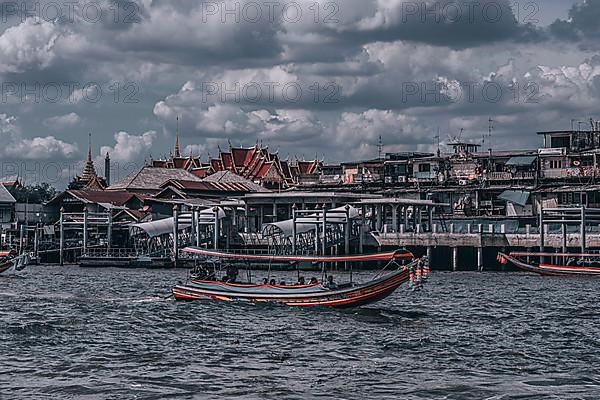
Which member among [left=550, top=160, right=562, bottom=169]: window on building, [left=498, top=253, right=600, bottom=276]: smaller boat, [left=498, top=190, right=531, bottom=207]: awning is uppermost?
[left=550, top=160, right=562, bottom=169]: window on building

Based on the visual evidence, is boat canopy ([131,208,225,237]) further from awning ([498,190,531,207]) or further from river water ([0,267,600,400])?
river water ([0,267,600,400])

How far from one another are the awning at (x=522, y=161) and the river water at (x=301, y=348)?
50022mm

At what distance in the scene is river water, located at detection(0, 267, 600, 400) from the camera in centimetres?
3052

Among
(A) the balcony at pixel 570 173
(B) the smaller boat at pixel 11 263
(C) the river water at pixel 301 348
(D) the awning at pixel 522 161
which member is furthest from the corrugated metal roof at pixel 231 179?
(C) the river water at pixel 301 348

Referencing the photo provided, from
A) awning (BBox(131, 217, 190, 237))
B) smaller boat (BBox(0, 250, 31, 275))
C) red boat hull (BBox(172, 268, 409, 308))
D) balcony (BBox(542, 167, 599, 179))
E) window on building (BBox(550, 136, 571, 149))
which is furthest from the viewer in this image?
window on building (BBox(550, 136, 571, 149))

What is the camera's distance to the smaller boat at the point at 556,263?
238 ft

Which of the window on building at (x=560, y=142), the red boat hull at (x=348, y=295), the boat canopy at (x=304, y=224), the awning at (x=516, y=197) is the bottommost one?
the red boat hull at (x=348, y=295)

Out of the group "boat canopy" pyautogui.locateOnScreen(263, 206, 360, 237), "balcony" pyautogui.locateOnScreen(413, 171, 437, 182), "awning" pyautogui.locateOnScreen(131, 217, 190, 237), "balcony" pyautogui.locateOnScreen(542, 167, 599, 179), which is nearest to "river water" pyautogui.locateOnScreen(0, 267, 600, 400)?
"boat canopy" pyautogui.locateOnScreen(263, 206, 360, 237)

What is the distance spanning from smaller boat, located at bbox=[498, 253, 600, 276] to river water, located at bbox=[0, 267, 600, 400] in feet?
44.5

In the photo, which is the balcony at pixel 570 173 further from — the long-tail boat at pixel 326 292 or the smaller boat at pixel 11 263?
the long-tail boat at pixel 326 292

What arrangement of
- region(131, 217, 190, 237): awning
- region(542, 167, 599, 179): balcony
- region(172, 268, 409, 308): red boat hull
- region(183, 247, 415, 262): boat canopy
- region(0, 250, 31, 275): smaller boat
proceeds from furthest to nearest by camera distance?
region(542, 167, 599, 179): balcony → region(131, 217, 190, 237): awning → region(0, 250, 31, 275): smaller boat → region(183, 247, 415, 262): boat canopy → region(172, 268, 409, 308): red boat hull

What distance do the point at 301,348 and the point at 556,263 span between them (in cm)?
4611

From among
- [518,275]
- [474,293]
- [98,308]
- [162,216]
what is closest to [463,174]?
[162,216]

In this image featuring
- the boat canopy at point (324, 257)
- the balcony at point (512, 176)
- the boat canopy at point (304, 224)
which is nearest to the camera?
the boat canopy at point (324, 257)
